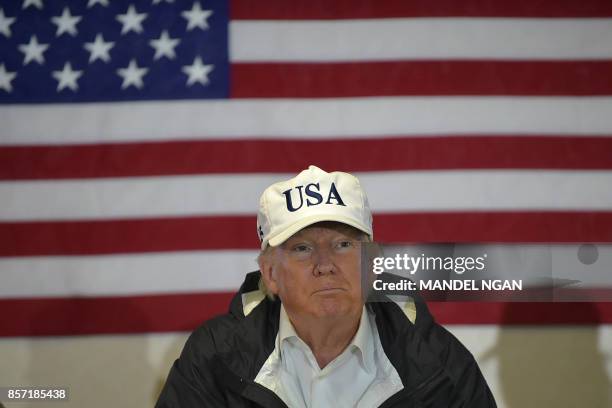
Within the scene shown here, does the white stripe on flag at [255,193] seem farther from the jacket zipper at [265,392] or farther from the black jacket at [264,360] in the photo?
the jacket zipper at [265,392]

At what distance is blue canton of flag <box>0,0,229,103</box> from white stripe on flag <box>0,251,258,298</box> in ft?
1.96

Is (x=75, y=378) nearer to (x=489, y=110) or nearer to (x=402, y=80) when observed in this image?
(x=402, y=80)

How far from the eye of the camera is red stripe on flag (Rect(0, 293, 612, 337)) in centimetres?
285

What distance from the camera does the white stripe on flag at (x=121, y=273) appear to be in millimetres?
2857

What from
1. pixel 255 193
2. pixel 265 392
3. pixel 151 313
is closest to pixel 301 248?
pixel 265 392

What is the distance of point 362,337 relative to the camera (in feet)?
6.09

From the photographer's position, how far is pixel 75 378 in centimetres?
288

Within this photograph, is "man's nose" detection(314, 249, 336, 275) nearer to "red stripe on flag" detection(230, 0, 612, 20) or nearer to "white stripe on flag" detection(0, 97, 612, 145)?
"white stripe on flag" detection(0, 97, 612, 145)

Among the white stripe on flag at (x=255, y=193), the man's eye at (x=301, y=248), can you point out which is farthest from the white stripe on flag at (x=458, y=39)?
the man's eye at (x=301, y=248)

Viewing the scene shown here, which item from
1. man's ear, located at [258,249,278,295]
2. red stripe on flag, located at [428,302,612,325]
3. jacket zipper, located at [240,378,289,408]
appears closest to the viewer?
jacket zipper, located at [240,378,289,408]

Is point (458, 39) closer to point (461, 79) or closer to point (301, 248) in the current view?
point (461, 79)

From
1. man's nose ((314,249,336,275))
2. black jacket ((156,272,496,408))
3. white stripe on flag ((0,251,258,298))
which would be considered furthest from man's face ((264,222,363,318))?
white stripe on flag ((0,251,258,298))

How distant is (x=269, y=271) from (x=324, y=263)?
18 cm

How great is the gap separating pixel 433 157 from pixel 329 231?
113 cm
